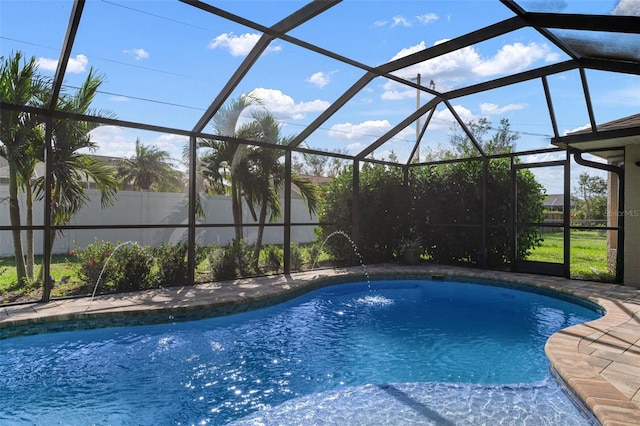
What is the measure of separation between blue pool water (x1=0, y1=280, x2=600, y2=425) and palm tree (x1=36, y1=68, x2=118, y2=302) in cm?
295

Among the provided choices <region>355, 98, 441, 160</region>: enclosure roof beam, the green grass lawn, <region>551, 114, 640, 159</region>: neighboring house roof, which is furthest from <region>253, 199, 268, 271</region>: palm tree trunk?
the green grass lawn

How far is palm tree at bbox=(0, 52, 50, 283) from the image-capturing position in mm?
6109

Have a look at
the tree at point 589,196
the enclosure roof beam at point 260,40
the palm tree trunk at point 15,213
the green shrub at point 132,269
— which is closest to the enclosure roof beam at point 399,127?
the enclosure roof beam at point 260,40

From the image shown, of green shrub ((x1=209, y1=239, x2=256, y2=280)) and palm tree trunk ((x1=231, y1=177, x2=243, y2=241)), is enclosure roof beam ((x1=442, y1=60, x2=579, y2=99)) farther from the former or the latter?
green shrub ((x1=209, y1=239, x2=256, y2=280))

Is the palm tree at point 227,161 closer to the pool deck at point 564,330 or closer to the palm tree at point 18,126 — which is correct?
the pool deck at point 564,330

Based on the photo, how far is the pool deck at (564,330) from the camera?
3.05m

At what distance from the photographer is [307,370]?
162 inches

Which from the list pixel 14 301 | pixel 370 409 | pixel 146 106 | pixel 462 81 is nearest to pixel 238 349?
pixel 370 409

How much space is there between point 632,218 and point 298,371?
22.8 feet

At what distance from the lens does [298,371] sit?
4.09 m

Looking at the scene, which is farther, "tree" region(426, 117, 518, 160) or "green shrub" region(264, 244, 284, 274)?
"tree" region(426, 117, 518, 160)

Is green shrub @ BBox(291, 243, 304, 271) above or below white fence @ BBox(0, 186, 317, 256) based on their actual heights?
below

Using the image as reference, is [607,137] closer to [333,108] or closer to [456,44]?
[456,44]

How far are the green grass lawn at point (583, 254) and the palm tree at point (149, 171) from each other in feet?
33.4
